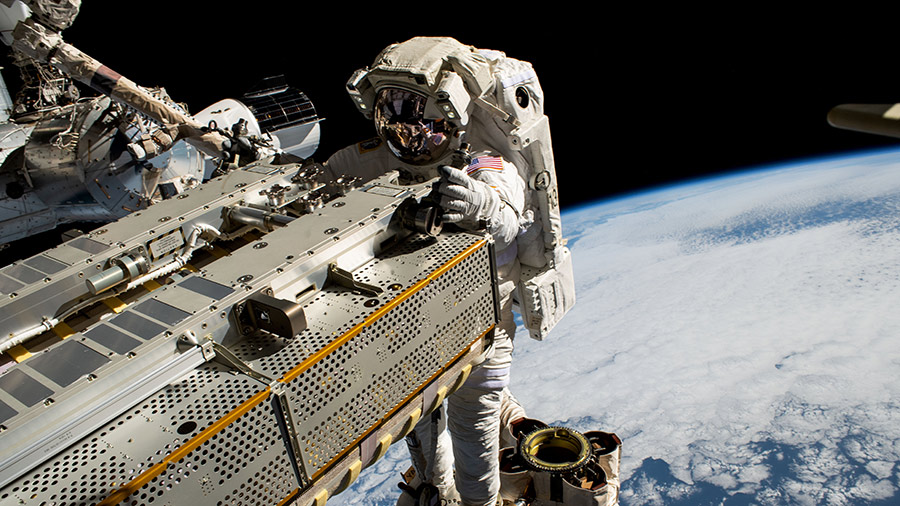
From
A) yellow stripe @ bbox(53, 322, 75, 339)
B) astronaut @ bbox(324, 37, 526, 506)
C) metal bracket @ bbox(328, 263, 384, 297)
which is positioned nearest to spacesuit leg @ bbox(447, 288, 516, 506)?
astronaut @ bbox(324, 37, 526, 506)

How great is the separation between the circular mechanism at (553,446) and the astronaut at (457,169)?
0.56 metres

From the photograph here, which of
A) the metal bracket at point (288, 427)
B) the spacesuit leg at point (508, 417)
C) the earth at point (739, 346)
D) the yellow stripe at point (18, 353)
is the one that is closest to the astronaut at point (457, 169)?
the spacesuit leg at point (508, 417)

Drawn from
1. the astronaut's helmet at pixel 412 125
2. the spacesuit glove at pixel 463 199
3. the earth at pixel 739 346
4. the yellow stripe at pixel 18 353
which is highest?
the astronaut's helmet at pixel 412 125

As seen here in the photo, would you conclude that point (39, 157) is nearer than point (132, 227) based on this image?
No

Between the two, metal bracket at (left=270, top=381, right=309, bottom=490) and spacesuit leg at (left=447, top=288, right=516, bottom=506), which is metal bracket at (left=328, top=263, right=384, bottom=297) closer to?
metal bracket at (left=270, top=381, right=309, bottom=490)

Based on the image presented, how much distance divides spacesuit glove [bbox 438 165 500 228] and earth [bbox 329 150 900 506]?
4.37 m

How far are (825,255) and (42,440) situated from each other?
12658 mm

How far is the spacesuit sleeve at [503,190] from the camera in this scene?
9.82 ft

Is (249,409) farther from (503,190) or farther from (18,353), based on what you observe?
(503,190)

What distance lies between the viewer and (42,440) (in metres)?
1.53

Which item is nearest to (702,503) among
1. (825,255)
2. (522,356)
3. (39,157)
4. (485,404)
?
(485,404)

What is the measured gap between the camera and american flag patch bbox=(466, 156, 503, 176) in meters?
3.26

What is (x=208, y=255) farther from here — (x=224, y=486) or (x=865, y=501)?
(x=865, y=501)

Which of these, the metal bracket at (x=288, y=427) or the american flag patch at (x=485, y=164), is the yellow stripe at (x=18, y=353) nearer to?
the metal bracket at (x=288, y=427)
